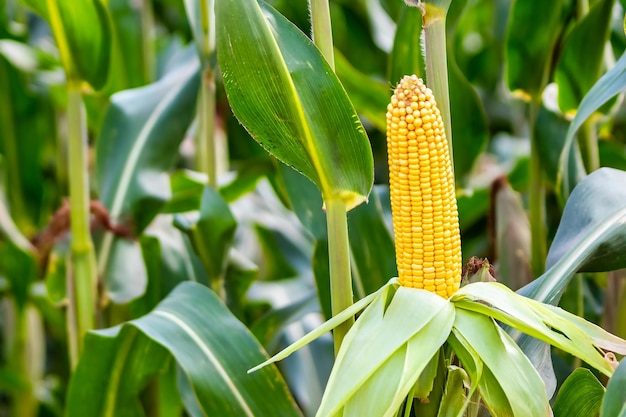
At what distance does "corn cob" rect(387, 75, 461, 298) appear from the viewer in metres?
0.80

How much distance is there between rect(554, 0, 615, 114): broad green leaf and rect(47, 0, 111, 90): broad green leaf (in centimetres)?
89

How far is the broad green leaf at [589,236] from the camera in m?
1.01

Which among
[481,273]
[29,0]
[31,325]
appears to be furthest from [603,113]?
[31,325]

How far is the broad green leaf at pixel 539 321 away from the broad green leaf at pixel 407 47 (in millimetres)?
636

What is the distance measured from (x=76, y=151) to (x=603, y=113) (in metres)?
1.03

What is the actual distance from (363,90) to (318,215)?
1.58 ft

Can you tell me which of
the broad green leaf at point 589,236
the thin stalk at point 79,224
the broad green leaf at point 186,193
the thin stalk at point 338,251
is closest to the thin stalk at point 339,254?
the thin stalk at point 338,251

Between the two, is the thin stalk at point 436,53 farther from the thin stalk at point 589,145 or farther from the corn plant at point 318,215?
the thin stalk at point 589,145

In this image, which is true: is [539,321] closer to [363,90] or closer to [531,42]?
[531,42]

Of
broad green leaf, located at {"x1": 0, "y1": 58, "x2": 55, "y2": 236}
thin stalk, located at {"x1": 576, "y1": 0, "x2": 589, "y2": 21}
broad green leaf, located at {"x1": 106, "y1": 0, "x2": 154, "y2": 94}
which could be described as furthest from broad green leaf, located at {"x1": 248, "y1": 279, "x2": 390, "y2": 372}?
broad green leaf, located at {"x1": 0, "y1": 58, "x2": 55, "y2": 236}

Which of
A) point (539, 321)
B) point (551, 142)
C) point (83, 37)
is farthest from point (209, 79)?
point (539, 321)

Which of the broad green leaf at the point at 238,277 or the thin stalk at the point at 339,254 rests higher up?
the thin stalk at the point at 339,254

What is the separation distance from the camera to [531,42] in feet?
4.96

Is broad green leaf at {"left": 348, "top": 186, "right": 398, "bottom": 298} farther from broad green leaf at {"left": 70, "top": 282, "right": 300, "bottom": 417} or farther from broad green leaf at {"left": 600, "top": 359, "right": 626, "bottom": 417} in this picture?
broad green leaf at {"left": 600, "top": 359, "right": 626, "bottom": 417}
